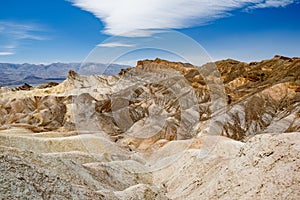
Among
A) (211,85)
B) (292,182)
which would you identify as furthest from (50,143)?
(211,85)

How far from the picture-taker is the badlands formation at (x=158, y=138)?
61.1ft

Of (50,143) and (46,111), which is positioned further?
(46,111)

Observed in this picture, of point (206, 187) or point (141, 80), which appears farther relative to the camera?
point (141, 80)

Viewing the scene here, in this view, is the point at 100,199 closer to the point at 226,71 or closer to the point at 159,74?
the point at 159,74

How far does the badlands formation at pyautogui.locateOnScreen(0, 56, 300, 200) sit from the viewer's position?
18625 mm

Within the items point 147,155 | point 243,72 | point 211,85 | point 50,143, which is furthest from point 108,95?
point 50,143

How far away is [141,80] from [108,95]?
1801 cm

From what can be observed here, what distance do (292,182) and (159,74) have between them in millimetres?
110768

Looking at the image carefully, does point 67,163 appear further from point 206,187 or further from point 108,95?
point 108,95

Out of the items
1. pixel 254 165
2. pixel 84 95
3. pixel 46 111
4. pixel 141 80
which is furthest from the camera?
pixel 141 80

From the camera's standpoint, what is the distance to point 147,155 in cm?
4816

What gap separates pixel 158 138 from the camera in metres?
65.0

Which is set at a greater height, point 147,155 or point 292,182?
point 292,182

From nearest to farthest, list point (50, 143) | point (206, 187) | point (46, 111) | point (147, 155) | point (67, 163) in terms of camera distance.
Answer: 1. point (206, 187)
2. point (67, 163)
3. point (50, 143)
4. point (147, 155)
5. point (46, 111)
